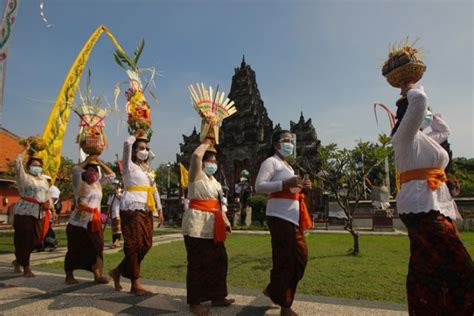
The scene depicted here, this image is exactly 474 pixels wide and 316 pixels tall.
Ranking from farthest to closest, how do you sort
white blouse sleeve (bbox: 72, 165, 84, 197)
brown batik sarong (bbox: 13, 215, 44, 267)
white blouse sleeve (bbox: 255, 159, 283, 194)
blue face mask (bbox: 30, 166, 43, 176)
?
blue face mask (bbox: 30, 166, 43, 176) < brown batik sarong (bbox: 13, 215, 44, 267) < white blouse sleeve (bbox: 72, 165, 84, 197) < white blouse sleeve (bbox: 255, 159, 283, 194)

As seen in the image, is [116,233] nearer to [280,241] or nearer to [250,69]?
[280,241]

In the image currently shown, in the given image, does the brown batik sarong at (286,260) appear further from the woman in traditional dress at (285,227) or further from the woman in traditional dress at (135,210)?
the woman in traditional dress at (135,210)

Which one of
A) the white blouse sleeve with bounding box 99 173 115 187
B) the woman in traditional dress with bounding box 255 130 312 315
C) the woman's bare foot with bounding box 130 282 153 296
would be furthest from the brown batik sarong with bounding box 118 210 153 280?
the woman in traditional dress with bounding box 255 130 312 315

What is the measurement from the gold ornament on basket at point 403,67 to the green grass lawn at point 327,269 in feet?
9.63

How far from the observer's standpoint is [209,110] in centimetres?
468

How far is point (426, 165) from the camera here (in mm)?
2656

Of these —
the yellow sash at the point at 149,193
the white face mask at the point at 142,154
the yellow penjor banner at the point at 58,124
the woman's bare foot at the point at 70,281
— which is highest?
the yellow penjor banner at the point at 58,124

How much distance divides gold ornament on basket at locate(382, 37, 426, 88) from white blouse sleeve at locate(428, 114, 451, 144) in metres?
0.50

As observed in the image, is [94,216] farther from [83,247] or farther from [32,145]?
[32,145]

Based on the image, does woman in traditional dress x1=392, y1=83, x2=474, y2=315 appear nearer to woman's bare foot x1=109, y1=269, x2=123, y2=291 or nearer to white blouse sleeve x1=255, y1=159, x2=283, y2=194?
white blouse sleeve x1=255, y1=159, x2=283, y2=194

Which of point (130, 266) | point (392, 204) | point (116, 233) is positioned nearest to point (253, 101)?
point (392, 204)

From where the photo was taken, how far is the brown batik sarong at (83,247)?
5.37 m

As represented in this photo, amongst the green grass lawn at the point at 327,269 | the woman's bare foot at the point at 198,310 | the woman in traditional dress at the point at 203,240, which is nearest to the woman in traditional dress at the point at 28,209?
the green grass lawn at the point at 327,269

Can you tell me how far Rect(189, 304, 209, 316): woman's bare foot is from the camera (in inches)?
→ 143
